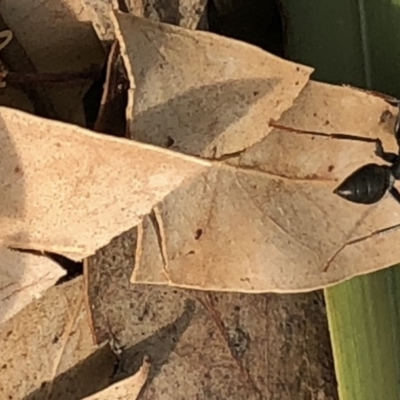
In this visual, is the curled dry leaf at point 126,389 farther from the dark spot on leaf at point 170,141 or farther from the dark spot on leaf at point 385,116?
the dark spot on leaf at point 385,116

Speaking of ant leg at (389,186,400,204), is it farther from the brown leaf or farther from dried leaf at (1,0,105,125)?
dried leaf at (1,0,105,125)

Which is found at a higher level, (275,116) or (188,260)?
(275,116)

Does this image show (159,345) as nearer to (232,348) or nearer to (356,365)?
(232,348)

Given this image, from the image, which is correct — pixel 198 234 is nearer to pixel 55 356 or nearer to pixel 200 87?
pixel 200 87

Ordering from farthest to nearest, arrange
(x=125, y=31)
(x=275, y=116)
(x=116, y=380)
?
(x=116, y=380) → (x=275, y=116) → (x=125, y=31)

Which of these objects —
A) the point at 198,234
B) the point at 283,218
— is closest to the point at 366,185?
the point at 283,218

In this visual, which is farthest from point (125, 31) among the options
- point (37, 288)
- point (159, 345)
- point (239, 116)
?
point (159, 345)

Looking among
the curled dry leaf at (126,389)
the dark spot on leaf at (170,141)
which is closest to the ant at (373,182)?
the dark spot on leaf at (170,141)

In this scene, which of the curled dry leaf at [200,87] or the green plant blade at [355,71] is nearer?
the curled dry leaf at [200,87]
